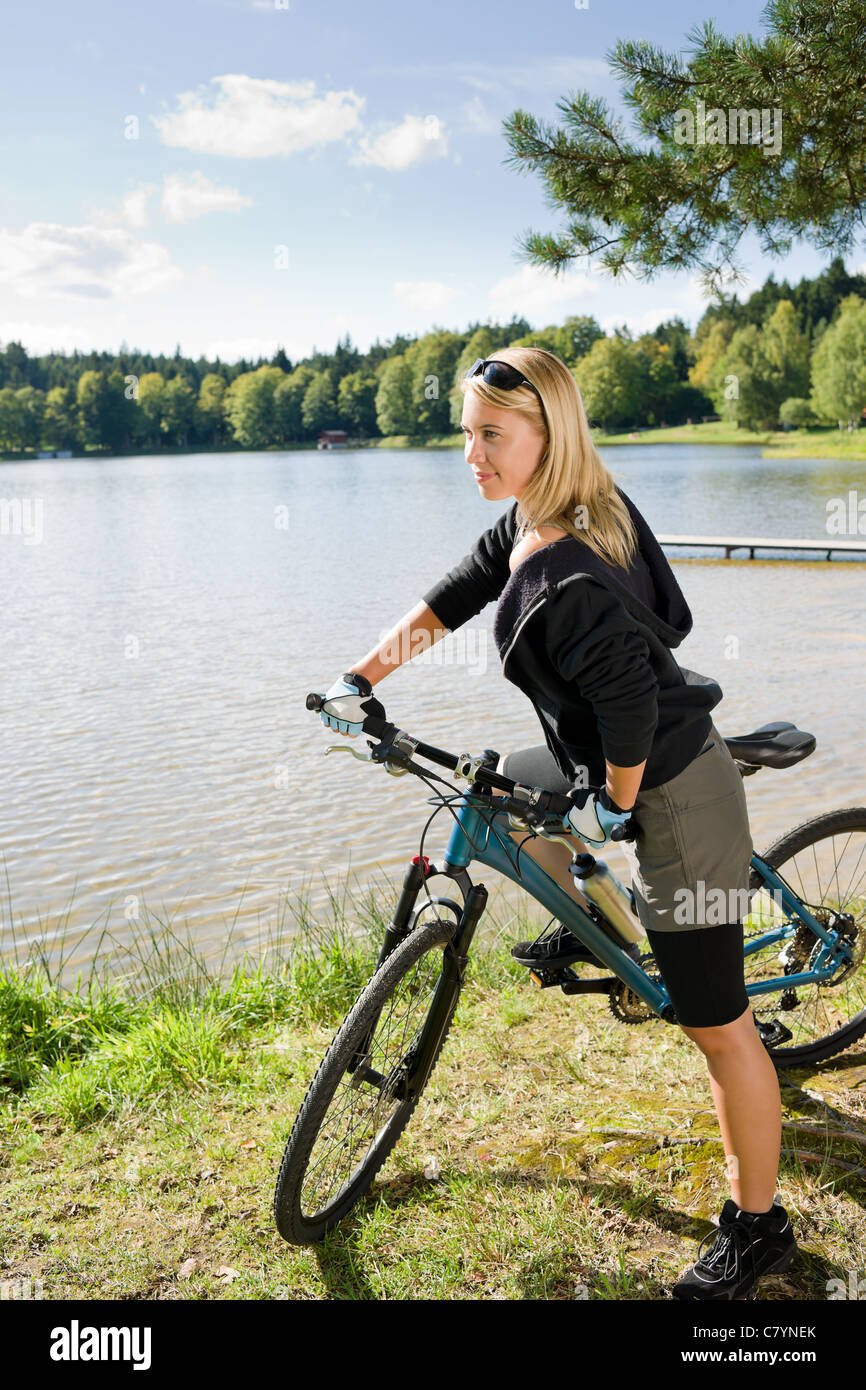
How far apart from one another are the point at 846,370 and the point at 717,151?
6836cm

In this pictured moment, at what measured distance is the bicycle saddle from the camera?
2715 millimetres

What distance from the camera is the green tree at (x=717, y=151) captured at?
4.18m

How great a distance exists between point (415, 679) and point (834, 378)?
65244mm

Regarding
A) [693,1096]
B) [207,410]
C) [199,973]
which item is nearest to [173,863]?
[199,973]

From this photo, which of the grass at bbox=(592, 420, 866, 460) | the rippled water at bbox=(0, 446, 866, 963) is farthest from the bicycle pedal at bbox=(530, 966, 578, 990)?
the grass at bbox=(592, 420, 866, 460)

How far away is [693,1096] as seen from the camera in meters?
3.00

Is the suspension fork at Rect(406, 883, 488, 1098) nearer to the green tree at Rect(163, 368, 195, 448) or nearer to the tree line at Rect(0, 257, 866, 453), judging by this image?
the tree line at Rect(0, 257, 866, 453)

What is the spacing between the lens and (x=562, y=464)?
6.89 ft

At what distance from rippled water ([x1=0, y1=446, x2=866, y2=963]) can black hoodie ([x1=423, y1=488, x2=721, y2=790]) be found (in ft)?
11.3

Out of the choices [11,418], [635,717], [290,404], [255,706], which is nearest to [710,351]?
[290,404]

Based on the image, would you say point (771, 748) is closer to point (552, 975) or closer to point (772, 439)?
point (552, 975)

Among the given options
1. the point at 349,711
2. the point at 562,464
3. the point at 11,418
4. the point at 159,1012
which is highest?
the point at 11,418

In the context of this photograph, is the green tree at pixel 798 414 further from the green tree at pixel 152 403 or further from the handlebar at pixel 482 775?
the handlebar at pixel 482 775

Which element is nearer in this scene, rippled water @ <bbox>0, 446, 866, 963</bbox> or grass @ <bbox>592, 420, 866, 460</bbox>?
rippled water @ <bbox>0, 446, 866, 963</bbox>
